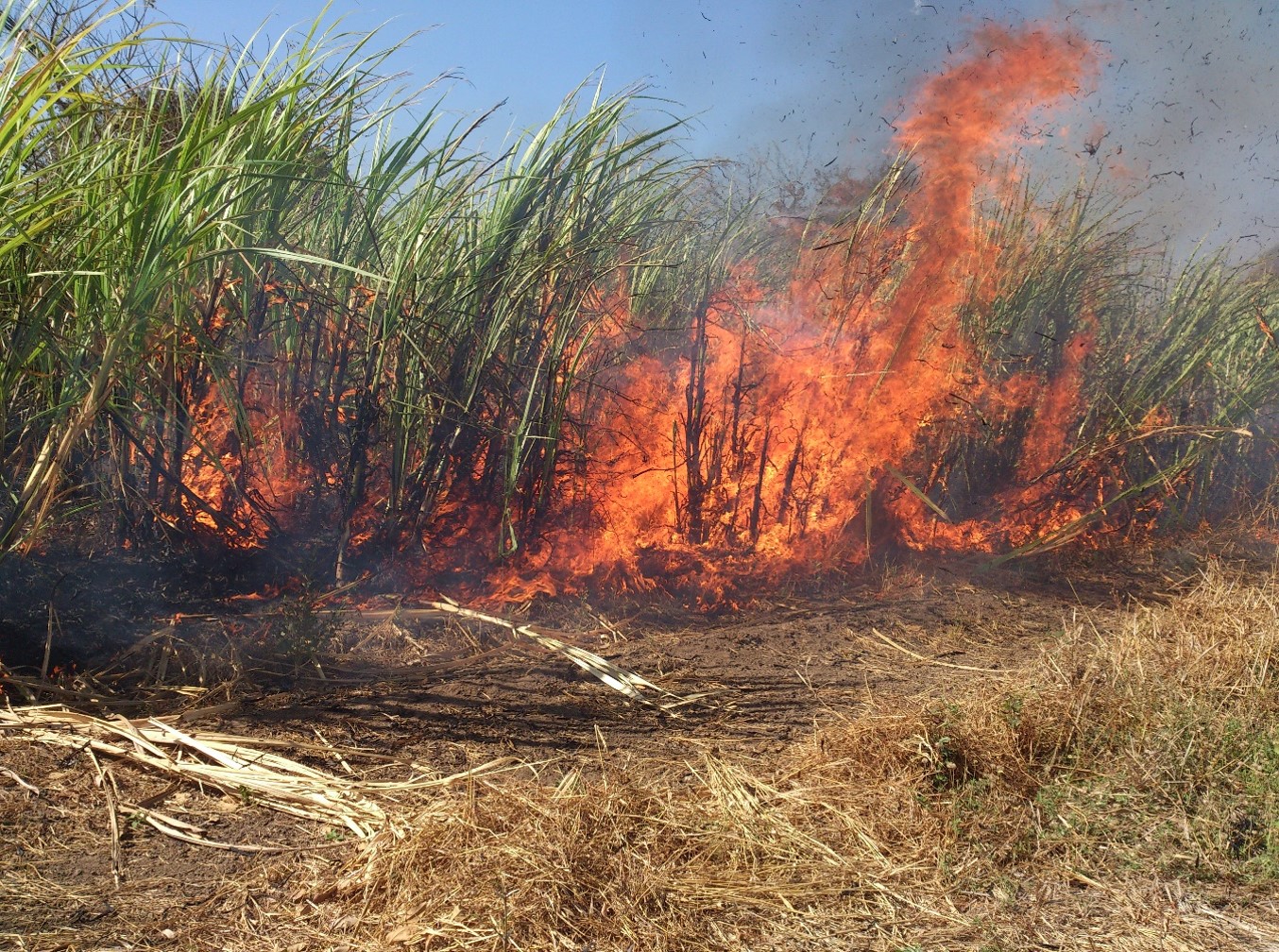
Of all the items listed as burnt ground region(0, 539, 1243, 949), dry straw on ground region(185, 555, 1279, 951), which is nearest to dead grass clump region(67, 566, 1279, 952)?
dry straw on ground region(185, 555, 1279, 951)

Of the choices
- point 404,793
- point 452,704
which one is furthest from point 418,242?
point 404,793

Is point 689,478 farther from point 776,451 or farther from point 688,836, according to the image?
point 688,836

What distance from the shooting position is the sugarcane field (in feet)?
7.66

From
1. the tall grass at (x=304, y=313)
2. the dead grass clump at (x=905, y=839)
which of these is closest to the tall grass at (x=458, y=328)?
the tall grass at (x=304, y=313)

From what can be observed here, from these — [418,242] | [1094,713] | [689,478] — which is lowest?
[1094,713]

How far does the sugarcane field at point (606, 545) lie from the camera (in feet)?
7.66

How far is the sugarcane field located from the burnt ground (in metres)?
0.02

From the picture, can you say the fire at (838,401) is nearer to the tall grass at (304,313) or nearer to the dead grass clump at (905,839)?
the tall grass at (304,313)

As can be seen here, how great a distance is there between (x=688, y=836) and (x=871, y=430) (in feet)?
11.1

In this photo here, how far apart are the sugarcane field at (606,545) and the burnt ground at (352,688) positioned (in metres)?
0.02

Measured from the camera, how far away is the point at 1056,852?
8.35 feet

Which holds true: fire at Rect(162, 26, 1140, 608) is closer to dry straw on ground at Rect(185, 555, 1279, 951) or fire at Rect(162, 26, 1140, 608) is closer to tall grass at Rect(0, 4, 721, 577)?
tall grass at Rect(0, 4, 721, 577)

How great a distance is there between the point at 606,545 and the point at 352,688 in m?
1.70

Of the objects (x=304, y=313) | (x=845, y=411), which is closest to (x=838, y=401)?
(x=845, y=411)
